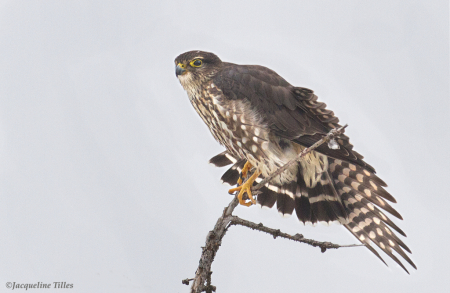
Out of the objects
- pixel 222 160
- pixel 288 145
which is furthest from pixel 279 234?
pixel 222 160

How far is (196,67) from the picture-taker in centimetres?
388

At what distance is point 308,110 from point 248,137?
47cm

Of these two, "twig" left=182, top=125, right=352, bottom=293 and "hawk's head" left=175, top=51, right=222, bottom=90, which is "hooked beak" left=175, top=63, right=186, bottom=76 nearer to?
"hawk's head" left=175, top=51, right=222, bottom=90

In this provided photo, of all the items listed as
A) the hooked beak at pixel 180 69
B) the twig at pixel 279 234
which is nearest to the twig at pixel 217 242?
the twig at pixel 279 234

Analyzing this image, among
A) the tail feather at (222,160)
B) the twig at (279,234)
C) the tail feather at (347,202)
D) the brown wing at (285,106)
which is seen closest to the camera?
the twig at (279,234)

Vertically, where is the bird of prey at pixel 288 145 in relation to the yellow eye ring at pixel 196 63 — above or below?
below

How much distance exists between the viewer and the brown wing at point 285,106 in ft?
11.6

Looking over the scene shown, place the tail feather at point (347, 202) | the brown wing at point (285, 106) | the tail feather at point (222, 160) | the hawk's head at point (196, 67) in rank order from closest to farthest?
the brown wing at point (285, 106) < the tail feather at point (347, 202) < the hawk's head at point (196, 67) < the tail feather at point (222, 160)

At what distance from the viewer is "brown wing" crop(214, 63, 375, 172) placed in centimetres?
353

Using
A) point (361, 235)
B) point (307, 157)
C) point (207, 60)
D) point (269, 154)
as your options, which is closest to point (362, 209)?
point (361, 235)

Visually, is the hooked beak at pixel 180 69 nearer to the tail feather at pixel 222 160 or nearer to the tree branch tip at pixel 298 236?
the tail feather at pixel 222 160

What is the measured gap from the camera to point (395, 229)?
141 inches

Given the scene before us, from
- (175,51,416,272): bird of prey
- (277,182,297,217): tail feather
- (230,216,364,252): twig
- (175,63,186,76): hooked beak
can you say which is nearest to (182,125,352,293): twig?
(230,216,364,252): twig

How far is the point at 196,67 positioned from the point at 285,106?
0.78 m
